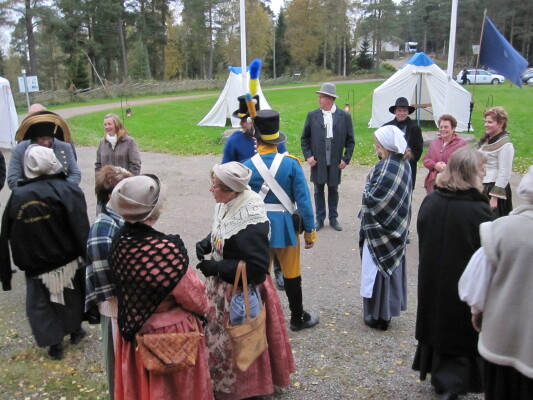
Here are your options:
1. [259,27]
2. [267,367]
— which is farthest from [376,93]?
[259,27]

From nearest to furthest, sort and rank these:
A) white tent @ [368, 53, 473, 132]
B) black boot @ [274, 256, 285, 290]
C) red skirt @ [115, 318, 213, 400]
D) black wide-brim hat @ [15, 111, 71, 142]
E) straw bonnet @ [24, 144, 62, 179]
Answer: red skirt @ [115, 318, 213, 400], straw bonnet @ [24, 144, 62, 179], black wide-brim hat @ [15, 111, 71, 142], black boot @ [274, 256, 285, 290], white tent @ [368, 53, 473, 132]

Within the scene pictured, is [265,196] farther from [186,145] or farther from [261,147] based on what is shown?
[186,145]

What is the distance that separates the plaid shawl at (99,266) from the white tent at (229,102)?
46.7 ft

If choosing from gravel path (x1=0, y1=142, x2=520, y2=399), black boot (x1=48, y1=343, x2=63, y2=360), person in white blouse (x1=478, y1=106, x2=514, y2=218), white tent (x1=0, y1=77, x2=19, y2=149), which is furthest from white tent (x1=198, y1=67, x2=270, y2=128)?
black boot (x1=48, y1=343, x2=63, y2=360)

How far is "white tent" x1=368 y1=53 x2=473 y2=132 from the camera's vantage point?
623 inches

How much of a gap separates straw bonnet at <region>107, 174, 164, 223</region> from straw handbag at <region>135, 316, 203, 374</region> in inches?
23.5

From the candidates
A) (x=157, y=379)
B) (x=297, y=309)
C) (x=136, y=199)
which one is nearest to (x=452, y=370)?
(x=297, y=309)

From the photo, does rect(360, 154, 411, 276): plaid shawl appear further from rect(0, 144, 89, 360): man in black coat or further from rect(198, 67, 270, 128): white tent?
rect(198, 67, 270, 128): white tent

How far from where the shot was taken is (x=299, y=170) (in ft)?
12.9

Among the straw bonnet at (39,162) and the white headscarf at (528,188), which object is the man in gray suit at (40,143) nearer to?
the straw bonnet at (39,162)

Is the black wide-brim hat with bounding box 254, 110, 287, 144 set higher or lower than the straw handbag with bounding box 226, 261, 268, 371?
higher

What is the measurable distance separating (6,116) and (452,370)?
15675 mm

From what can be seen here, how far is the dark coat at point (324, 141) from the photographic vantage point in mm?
6918

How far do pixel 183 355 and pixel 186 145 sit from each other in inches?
509
